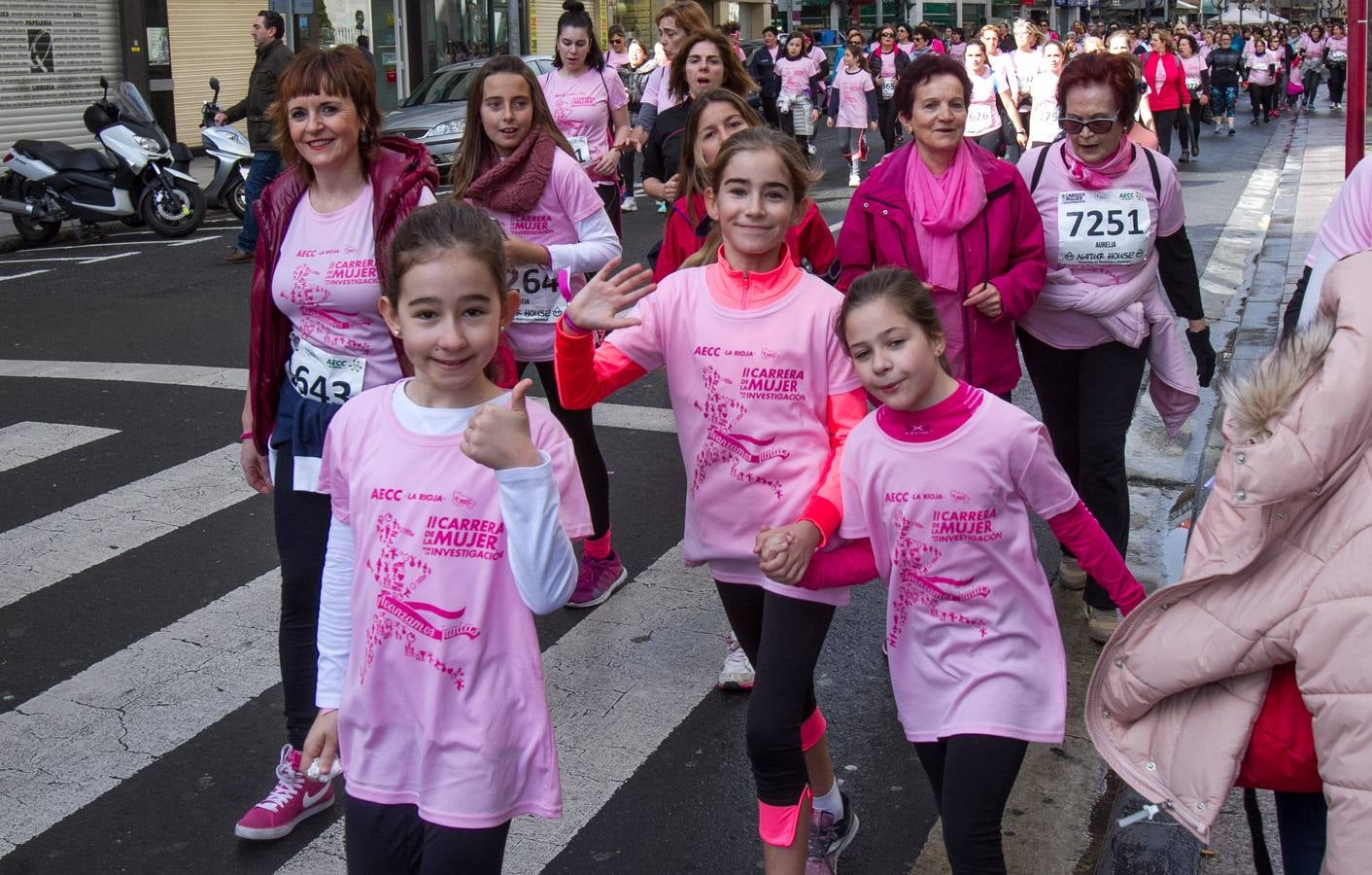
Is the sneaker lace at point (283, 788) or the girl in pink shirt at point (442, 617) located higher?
the girl in pink shirt at point (442, 617)

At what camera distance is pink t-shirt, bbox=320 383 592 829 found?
8.63 ft

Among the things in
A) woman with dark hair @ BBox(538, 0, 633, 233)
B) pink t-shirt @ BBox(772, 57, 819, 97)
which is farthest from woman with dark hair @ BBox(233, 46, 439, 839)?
pink t-shirt @ BBox(772, 57, 819, 97)

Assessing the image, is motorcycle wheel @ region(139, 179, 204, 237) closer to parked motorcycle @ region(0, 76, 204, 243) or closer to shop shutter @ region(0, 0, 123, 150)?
parked motorcycle @ region(0, 76, 204, 243)

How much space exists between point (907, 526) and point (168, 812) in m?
2.23

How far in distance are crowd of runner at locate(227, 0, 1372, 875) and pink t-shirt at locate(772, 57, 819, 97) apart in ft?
53.2

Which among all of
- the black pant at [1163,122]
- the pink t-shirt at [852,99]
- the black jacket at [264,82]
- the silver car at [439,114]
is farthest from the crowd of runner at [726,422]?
the black pant at [1163,122]

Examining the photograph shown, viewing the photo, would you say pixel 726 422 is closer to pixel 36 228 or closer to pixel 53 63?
pixel 36 228

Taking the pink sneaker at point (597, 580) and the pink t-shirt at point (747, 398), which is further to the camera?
the pink sneaker at point (597, 580)

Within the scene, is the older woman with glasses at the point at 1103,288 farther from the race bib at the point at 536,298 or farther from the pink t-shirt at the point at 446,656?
the pink t-shirt at the point at 446,656

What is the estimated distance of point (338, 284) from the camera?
3.74 meters

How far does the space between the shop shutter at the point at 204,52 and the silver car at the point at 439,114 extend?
4.66m

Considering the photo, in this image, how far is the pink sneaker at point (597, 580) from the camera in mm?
5539

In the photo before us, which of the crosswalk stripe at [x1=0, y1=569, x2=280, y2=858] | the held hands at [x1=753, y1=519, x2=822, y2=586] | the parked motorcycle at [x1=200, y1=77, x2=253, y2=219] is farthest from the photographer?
the parked motorcycle at [x1=200, y1=77, x2=253, y2=219]

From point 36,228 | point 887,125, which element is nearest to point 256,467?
point 36,228
